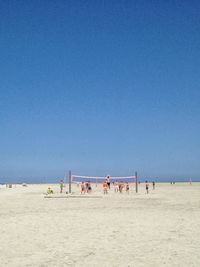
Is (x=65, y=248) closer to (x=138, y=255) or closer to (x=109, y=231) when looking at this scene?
(x=138, y=255)

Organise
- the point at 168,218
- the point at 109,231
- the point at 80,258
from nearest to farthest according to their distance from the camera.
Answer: the point at 80,258, the point at 109,231, the point at 168,218

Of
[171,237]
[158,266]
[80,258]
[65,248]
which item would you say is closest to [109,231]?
[171,237]

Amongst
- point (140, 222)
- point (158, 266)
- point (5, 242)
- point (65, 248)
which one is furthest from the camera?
point (140, 222)

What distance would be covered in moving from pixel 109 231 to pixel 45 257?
3.36 m

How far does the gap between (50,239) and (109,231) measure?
1.85 metres

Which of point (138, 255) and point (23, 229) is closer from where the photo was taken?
point (138, 255)

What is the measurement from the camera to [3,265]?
6.48m

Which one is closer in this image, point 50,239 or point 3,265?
point 3,265

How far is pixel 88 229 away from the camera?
1061 centimetres

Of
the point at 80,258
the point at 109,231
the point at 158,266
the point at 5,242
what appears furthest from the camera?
the point at 109,231

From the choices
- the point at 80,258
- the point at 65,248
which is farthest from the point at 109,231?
the point at 80,258

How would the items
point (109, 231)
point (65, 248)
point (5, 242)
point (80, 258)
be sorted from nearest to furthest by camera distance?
point (80, 258) < point (65, 248) < point (5, 242) < point (109, 231)

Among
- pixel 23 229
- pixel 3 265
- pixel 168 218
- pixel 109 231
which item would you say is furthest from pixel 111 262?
pixel 168 218

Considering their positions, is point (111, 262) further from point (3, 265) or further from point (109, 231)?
point (109, 231)
